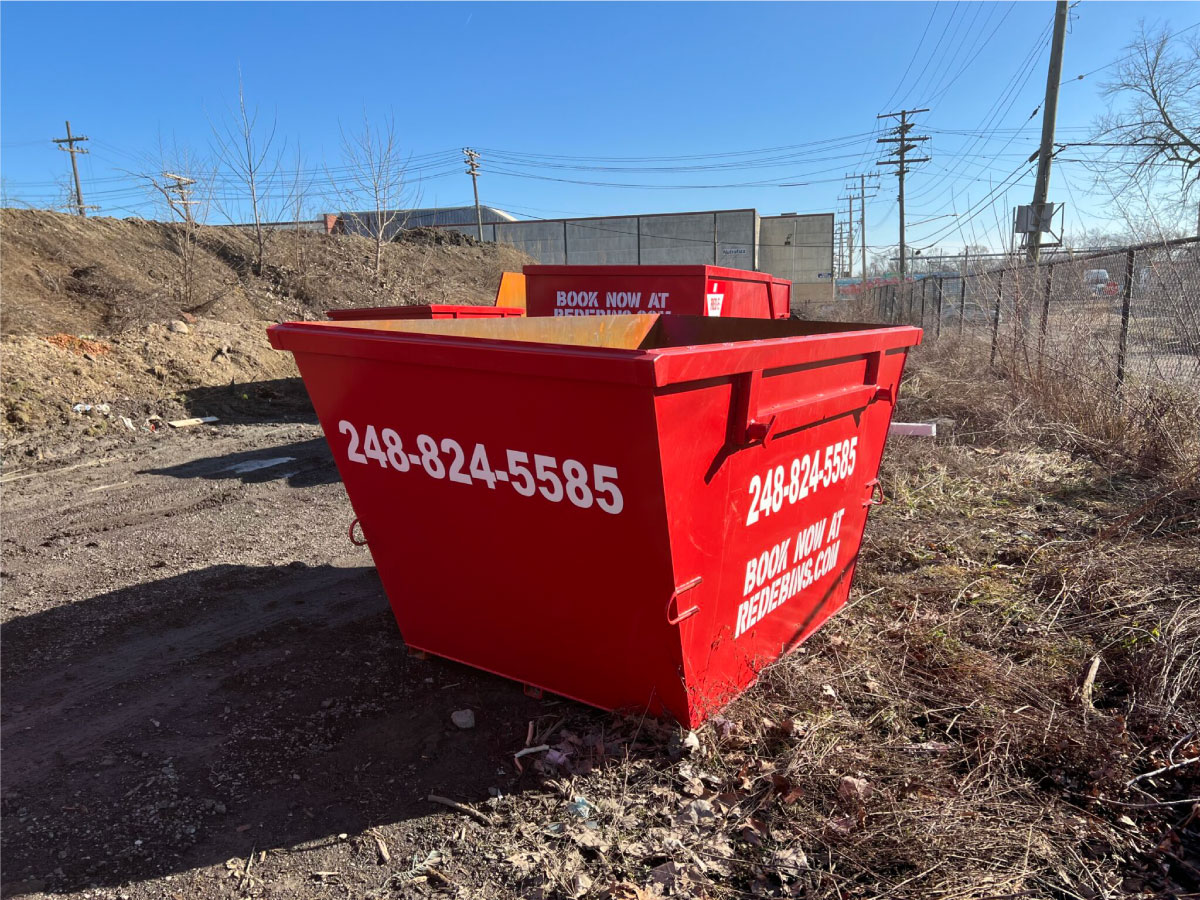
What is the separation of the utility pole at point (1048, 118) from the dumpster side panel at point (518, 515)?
51.3 ft

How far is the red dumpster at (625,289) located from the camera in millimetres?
7082

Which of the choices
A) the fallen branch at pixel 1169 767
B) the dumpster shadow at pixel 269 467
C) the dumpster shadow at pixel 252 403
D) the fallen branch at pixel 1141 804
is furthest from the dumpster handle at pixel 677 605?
the dumpster shadow at pixel 252 403

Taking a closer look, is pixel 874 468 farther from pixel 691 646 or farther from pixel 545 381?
pixel 545 381

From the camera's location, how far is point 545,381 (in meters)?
2.15

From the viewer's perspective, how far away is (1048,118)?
15578 mm

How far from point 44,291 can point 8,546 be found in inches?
395

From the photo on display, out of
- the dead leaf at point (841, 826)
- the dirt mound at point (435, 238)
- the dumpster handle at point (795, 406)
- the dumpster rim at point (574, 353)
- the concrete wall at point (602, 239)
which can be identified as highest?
the concrete wall at point (602, 239)

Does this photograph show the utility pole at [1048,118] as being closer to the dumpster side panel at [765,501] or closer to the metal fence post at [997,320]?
the metal fence post at [997,320]

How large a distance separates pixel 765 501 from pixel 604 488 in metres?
0.75

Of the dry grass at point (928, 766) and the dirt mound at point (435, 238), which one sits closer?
the dry grass at point (928, 766)

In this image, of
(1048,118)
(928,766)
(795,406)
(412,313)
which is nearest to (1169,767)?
(928,766)

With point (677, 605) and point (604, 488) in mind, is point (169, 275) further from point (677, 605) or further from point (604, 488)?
point (677, 605)

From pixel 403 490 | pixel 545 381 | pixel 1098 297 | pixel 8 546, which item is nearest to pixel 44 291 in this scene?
pixel 8 546

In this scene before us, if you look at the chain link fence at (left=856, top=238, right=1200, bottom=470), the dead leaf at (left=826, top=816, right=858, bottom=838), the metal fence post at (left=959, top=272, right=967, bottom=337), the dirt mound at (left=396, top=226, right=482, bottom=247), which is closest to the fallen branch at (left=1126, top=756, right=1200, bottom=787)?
the dead leaf at (left=826, top=816, right=858, bottom=838)
